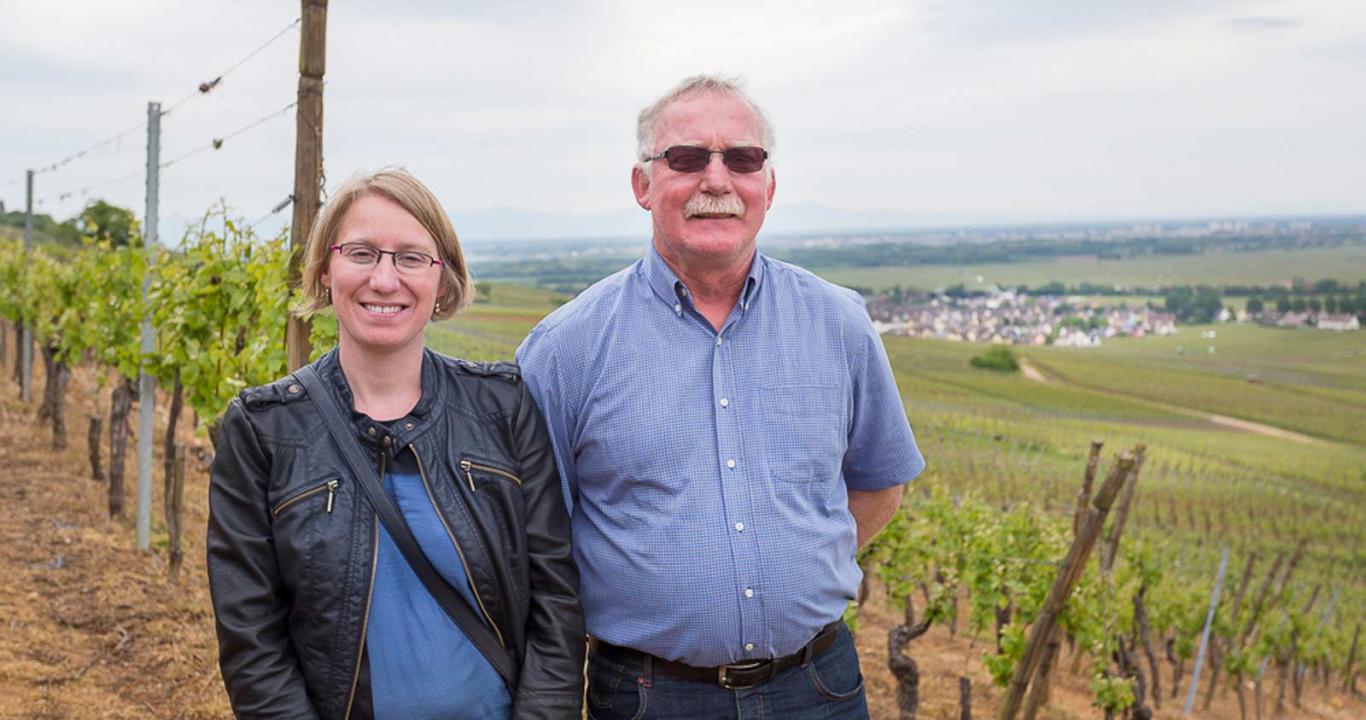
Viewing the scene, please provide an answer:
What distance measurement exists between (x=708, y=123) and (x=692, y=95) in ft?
0.29

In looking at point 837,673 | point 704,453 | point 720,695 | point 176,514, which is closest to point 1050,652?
point 837,673

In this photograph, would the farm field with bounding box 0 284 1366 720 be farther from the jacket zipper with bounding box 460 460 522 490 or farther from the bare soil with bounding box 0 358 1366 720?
the jacket zipper with bounding box 460 460 522 490

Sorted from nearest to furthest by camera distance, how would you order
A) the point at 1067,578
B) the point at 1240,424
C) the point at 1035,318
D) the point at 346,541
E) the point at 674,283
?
the point at 346,541 → the point at 674,283 → the point at 1067,578 → the point at 1240,424 → the point at 1035,318

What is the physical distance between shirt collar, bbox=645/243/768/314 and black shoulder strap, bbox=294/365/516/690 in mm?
772

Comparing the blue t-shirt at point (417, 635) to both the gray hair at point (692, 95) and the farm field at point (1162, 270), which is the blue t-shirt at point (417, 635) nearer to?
the gray hair at point (692, 95)

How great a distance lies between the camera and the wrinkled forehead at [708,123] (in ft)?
7.77

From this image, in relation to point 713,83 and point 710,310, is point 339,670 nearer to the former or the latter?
point 710,310

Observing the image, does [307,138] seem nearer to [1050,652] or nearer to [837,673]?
[837,673]

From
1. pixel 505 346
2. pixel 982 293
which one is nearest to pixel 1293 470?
pixel 505 346

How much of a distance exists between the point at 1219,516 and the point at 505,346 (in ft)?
73.5

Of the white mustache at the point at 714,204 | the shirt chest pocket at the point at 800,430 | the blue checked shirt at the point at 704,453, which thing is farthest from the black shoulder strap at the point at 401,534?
the white mustache at the point at 714,204

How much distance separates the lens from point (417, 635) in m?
1.98

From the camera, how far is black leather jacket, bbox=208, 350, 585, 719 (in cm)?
191

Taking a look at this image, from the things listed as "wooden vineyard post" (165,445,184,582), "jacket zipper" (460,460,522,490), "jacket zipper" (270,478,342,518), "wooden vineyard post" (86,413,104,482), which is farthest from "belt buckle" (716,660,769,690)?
"wooden vineyard post" (86,413,104,482)
